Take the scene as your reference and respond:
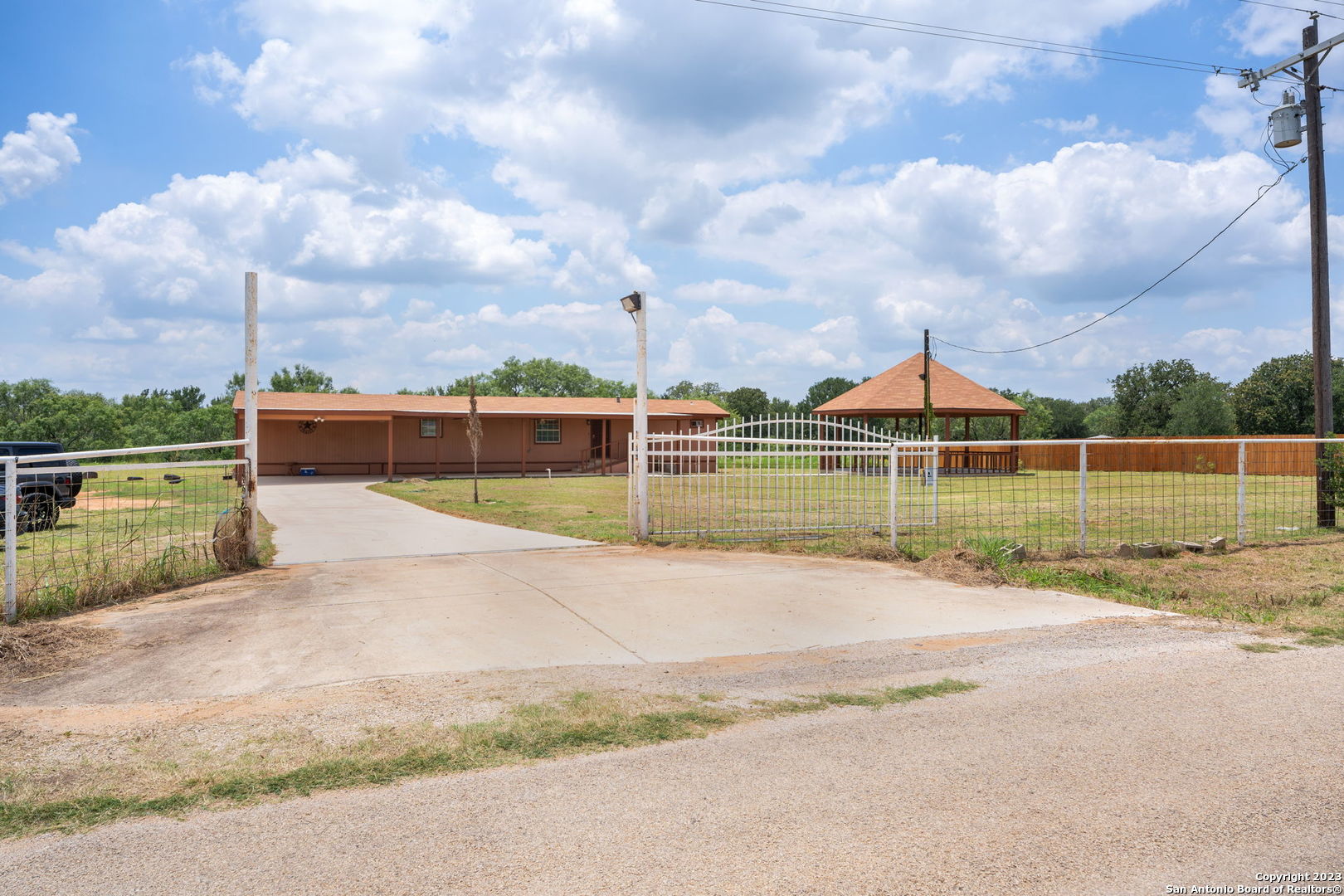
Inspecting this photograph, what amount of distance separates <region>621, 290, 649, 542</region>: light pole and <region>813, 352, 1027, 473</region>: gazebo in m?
20.9

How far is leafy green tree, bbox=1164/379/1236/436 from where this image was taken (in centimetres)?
5588

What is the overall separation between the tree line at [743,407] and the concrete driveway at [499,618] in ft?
123

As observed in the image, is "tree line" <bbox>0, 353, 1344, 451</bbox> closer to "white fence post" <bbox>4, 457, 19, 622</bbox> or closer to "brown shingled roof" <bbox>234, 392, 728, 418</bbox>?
"brown shingled roof" <bbox>234, 392, 728, 418</bbox>

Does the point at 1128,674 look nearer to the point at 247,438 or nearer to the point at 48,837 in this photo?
the point at 48,837

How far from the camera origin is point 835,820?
3.32 m

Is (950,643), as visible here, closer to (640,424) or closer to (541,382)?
(640,424)

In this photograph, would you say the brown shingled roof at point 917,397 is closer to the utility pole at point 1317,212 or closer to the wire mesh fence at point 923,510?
the wire mesh fence at point 923,510

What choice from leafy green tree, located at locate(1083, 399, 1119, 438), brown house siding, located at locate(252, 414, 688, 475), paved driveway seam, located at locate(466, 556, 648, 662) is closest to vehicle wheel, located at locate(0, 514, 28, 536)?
paved driveway seam, located at locate(466, 556, 648, 662)

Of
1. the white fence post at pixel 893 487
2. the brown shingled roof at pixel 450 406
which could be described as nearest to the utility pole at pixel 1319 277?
the white fence post at pixel 893 487

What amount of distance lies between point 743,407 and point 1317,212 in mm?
69768

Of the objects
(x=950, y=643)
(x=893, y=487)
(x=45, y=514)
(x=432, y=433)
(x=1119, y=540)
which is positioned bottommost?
(x=950, y=643)

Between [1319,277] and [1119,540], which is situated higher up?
[1319,277]

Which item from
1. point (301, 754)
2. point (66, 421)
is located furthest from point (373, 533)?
point (66, 421)

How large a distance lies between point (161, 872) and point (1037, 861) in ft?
10.1
